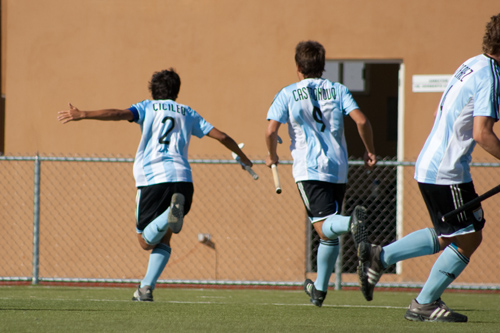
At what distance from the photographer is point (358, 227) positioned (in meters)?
4.91

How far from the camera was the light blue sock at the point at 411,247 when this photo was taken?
471 centimetres

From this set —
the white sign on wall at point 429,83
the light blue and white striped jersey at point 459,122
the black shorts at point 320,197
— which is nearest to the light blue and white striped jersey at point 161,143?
the black shorts at point 320,197

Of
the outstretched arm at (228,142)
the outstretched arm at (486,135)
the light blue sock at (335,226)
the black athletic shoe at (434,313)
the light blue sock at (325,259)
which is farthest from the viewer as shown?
the outstretched arm at (228,142)

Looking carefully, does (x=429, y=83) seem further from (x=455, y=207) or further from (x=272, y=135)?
(x=455, y=207)

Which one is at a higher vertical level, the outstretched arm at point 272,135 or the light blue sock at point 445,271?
the outstretched arm at point 272,135

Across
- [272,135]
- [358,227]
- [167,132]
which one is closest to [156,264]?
[167,132]

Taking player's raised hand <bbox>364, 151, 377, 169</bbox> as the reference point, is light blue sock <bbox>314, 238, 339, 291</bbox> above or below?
below

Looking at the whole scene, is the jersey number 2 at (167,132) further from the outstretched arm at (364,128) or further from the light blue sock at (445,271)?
the light blue sock at (445,271)

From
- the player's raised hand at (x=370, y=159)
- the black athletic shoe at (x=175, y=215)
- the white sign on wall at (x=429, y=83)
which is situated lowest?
the black athletic shoe at (x=175, y=215)

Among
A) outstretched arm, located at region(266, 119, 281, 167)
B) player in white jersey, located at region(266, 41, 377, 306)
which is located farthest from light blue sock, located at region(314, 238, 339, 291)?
outstretched arm, located at region(266, 119, 281, 167)

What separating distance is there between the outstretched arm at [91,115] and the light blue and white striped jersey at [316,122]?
125 centimetres

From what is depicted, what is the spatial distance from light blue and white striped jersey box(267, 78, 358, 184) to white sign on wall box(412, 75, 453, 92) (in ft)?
14.3

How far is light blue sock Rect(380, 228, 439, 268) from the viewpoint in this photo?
471 cm

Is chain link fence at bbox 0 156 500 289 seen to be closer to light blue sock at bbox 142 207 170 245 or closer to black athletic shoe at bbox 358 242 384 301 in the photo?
light blue sock at bbox 142 207 170 245
